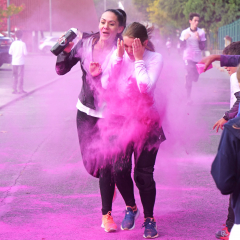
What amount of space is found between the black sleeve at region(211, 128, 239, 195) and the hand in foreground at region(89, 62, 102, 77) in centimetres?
149

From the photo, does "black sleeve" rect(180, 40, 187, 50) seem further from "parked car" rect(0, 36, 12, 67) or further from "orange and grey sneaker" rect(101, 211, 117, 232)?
"parked car" rect(0, 36, 12, 67)

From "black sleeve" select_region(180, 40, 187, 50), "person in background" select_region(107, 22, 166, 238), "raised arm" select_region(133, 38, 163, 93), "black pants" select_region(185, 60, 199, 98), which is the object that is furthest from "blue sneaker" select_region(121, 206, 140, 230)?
"black sleeve" select_region(180, 40, 187, 50)

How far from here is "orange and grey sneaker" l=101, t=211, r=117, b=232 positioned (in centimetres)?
372

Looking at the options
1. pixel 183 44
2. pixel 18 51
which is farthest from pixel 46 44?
pixel 183 44

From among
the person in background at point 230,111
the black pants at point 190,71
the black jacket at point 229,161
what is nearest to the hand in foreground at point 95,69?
the person in background at point 230,111

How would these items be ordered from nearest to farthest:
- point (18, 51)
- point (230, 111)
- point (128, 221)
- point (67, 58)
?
point (230, 111) < point (67, 58) < point (128, 221) < point (18, 51)

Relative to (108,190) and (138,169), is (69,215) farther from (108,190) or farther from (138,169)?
(138,169)

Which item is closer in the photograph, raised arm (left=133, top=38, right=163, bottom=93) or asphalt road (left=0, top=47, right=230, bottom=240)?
raised arm (left=133, top=38, right=163, bottom=93)

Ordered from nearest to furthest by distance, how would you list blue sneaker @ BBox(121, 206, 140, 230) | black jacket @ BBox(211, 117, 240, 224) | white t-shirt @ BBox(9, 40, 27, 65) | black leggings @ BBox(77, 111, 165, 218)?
1. black jacket @ BBox(211, 117, 240, 224)
2. black leggings @ BBox(77, 111, 165, 218)
3. blue sneaker @ BBox(121, 206, 140, 230)
4. white t-shirt @ BBox(9, 40, 27, 65)

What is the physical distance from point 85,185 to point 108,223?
4.31ft

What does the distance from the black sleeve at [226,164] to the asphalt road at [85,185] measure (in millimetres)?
1490

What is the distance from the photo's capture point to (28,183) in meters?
5.11

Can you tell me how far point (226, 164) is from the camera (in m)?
2.15

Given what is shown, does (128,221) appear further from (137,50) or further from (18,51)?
(18,51)
